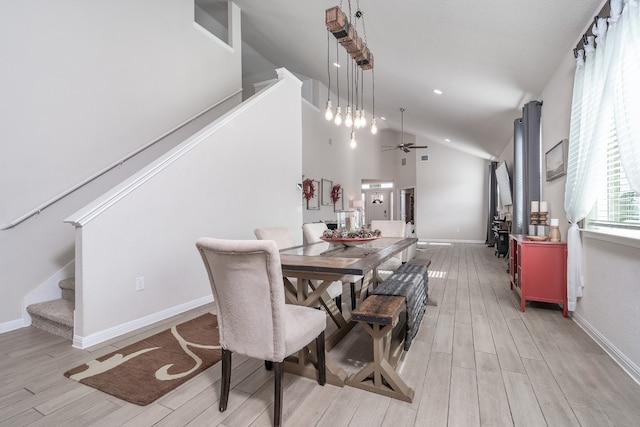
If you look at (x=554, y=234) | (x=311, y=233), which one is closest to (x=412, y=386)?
(x=311, y=233)

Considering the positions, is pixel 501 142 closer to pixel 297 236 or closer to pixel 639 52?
pixel 297 236

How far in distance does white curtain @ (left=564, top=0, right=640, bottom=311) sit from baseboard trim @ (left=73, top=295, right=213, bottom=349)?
3672 mm

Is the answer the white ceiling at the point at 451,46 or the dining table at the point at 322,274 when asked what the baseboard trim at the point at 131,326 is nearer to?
the dining table at the point at 322,274

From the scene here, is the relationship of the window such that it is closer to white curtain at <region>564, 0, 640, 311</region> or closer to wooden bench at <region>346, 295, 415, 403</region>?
white curtain at <region>564, 0, 640, 311</region>

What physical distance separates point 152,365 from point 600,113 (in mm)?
3529

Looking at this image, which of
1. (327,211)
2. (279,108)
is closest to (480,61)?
(279,108)

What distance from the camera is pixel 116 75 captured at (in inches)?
142

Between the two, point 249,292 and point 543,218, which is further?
point 543,218

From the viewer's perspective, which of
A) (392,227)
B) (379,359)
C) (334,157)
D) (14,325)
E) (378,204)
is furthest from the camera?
(378,204)

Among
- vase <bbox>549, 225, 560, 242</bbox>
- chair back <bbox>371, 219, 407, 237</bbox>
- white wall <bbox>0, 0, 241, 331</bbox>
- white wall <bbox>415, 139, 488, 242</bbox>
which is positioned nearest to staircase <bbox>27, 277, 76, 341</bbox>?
white wall <bbox>0, 0, 241, 331</bbox>

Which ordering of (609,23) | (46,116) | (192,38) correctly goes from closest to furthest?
(609,23)
(46,116)
(192,38)

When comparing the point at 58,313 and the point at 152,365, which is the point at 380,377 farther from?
the point at 58,313

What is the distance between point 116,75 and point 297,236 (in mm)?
3230

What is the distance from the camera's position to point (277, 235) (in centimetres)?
297
